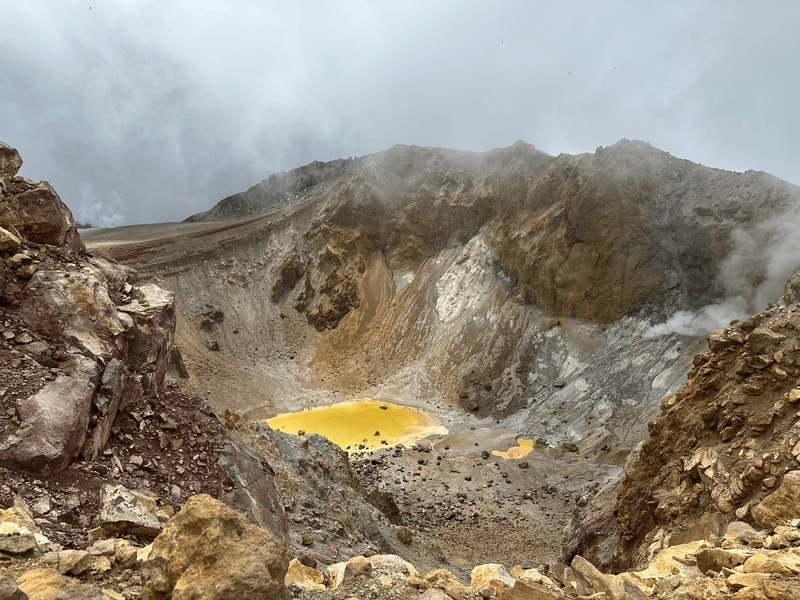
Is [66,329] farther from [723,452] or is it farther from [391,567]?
[723,452]

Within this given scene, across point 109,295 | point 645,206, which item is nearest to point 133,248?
point 109,295

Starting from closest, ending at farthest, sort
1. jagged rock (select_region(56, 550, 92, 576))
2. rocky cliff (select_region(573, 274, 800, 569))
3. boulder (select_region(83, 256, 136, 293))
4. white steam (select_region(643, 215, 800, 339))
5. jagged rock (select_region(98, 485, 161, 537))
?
jagged rock (select_region(56, 550, 92, 576)) < jagged rock (select_region(98, 485, 161, 537)) < rocky cliff (select_region(573, 274, 800, 569)) < boulder (select_region(83, 256, 136, 293)) < white steam (select_region(643, 215, 800, 339))

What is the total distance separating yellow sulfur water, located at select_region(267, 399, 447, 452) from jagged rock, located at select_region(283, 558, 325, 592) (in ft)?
65.8

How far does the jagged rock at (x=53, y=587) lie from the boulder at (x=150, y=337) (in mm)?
4849

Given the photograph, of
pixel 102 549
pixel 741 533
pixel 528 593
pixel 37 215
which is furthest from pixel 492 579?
pixel 37 215

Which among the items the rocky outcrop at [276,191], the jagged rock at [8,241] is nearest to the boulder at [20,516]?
the jagged rock at [8,241]

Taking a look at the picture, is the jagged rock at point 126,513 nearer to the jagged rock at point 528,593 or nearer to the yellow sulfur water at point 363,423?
the jagged rock at point 528,593

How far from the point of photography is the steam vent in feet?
16.3

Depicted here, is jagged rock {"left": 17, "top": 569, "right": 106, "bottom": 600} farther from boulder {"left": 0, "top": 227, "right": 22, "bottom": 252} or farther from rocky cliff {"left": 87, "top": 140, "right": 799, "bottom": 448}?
rocky cliff {"left": 87, "top": 140, "right": 799, "bottom": 448}

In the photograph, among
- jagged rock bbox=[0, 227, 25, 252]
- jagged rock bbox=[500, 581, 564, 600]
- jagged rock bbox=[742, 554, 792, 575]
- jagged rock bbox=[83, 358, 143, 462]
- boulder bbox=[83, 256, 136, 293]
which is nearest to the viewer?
jagged rock bbox=[500, 581, 564, 600]

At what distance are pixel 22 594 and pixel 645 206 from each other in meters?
37.8

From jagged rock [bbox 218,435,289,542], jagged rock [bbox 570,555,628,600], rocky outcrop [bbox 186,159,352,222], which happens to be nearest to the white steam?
jagged rock [bbox 570,555,628,600]

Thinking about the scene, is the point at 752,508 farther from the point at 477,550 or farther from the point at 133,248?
the point at 133,248

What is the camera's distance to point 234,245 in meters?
47.8
